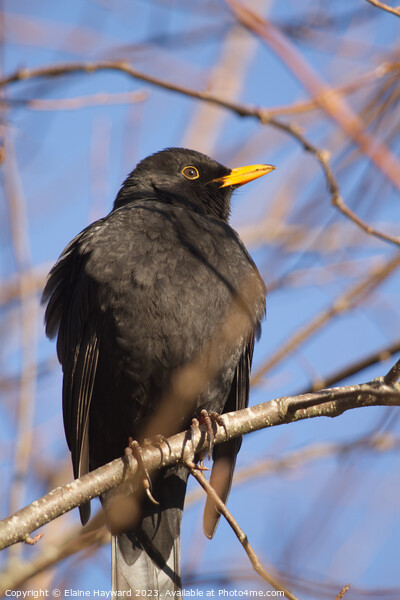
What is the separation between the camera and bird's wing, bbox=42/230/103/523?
4066 mm

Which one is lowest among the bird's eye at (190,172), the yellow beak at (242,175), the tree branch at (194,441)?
the tree branch at (194,441)

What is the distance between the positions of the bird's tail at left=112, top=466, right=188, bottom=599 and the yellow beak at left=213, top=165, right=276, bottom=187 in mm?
2018

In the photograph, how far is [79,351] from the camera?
418 cm

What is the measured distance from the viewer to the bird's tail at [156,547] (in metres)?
4.10

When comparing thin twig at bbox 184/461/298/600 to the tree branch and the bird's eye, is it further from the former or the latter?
the bird's eye

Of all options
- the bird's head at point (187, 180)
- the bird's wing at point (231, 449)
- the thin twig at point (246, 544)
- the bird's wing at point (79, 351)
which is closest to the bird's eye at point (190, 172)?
the bird's head at point (187, 180)

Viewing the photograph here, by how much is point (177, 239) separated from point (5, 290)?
3.29 metres

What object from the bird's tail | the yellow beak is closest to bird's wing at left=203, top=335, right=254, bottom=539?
the bird's tail

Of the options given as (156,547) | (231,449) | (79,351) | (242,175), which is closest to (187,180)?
(242,175)

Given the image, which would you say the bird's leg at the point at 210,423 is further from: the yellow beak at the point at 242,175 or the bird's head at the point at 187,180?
the yellow beak at the point at 242,175

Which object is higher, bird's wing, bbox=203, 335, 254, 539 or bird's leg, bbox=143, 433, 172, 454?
bird's wing, bbox=203, 335, 254, 539

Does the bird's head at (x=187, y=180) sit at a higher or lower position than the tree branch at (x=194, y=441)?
higher

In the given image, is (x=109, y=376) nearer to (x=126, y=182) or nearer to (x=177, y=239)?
(x=177, y=239)

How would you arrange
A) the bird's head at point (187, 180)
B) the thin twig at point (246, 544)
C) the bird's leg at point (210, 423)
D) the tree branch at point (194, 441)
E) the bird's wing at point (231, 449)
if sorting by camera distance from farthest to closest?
the bird's head at point (187, 180)
the bird's wing at point (231, 449)
the bird's leg at point (210, 423)
the tree branch at point (194, 441)
the thin twig at point (246, 544)
